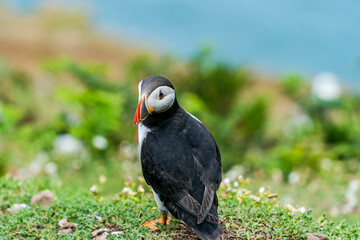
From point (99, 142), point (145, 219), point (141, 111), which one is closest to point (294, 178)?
point (99, 142)

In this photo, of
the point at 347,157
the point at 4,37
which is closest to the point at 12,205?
the point at 347,157

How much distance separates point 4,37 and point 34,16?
2984mm

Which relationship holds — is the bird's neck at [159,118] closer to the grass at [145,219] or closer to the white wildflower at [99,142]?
the grass at [145,219]

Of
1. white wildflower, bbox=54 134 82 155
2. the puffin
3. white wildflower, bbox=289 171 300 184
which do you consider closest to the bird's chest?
the puffin

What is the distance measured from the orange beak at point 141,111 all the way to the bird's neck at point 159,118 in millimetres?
231

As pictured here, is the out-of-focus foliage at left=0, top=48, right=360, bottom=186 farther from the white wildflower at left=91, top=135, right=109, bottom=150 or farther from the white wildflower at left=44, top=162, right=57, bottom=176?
the white wildflower at left=44, top=162, right=57, bottom=176

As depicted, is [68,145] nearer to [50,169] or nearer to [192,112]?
[50,169]

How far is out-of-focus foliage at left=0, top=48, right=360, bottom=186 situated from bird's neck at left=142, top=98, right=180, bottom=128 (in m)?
→ 3.36

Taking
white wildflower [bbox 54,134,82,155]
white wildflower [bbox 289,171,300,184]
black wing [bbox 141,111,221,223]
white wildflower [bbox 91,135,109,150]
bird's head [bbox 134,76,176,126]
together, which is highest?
white wildflower [bbox 54,134,82,155]

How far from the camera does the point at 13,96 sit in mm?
10242

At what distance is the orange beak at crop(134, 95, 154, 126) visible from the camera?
383 cm

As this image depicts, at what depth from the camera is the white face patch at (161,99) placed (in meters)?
3.89

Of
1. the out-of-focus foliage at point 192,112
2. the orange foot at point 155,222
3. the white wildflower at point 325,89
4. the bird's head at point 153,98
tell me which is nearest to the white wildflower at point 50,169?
the out-of-focus foliage at point 192,112

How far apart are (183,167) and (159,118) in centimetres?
46
